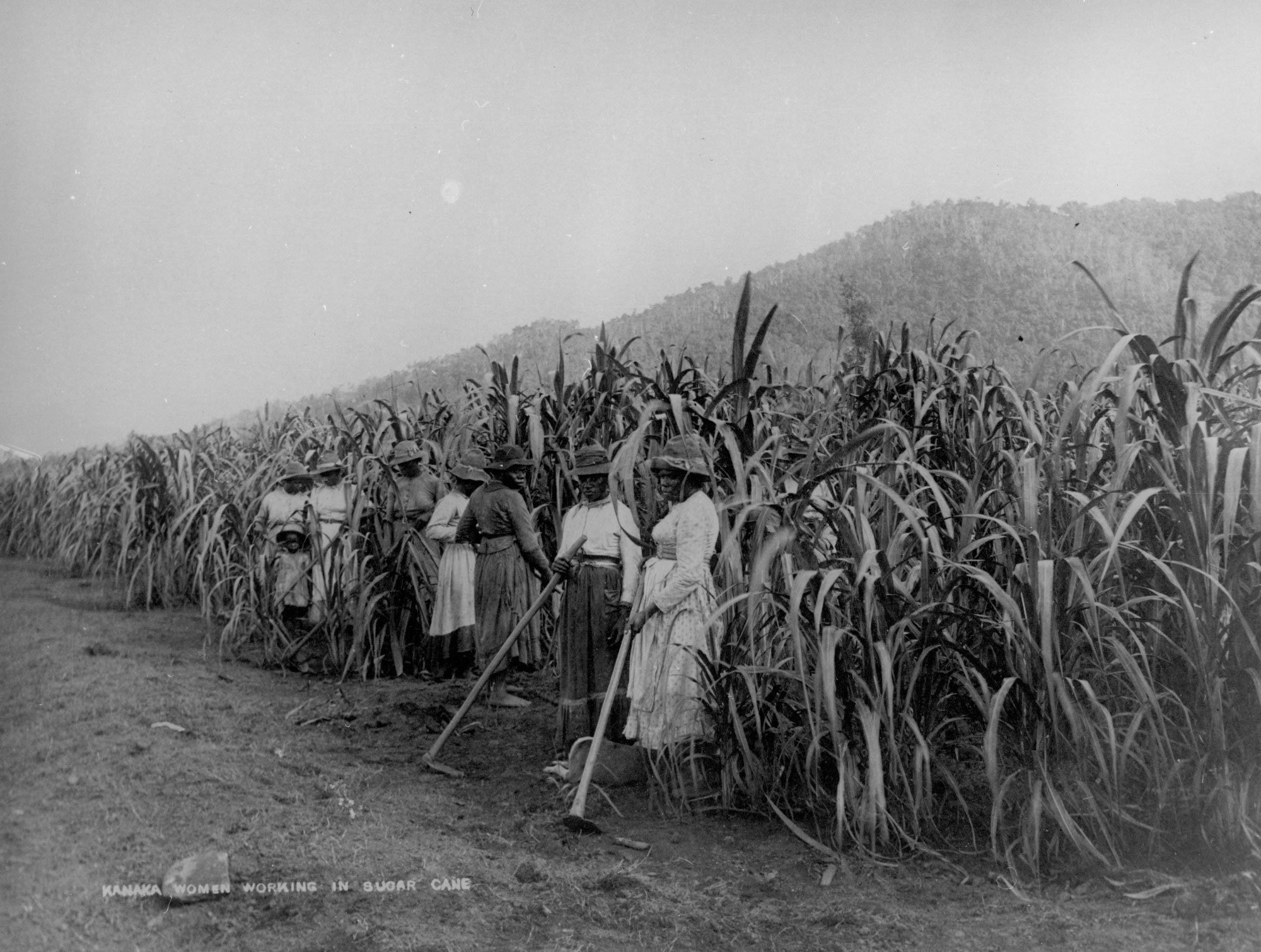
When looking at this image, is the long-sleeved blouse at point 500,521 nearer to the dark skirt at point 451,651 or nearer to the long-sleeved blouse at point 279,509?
the dark skirt at point 451,651

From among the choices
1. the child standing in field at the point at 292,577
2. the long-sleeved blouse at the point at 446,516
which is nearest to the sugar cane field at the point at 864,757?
the long-sleeved blouse at the point at 446,516

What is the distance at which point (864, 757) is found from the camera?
10.2 feet

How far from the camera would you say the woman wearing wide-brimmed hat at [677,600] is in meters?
3.68

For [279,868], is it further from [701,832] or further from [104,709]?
[104,709]

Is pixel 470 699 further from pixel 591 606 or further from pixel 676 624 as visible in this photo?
pixel 676 624

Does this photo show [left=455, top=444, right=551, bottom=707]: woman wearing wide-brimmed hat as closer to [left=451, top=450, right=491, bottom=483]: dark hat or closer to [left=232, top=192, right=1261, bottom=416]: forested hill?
[left=451, top=450, right=491, bottom=483]: dark hat

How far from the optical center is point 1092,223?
31094 millimetres

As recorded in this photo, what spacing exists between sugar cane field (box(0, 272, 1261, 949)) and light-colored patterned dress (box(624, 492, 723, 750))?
10 cm

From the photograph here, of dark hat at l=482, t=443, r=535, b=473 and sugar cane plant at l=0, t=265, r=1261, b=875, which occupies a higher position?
dark hat at l=482, t=443, r=535, b=473

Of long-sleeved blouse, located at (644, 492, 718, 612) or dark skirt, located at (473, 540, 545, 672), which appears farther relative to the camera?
dark skirt, located at (473, 540, 545, 672)

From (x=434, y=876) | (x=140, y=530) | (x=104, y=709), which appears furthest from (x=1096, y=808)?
(x=140, y=530)

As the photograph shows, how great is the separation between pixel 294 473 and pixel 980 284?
22.2 m

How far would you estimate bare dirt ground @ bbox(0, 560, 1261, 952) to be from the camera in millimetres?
2553

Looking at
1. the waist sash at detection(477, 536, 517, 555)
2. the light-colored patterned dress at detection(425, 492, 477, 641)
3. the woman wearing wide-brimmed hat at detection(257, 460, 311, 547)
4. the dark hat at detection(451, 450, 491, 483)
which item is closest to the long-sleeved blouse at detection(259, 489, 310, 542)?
the woman wearing wide-brimmed hat at detection(257, 460, 311, 547)
